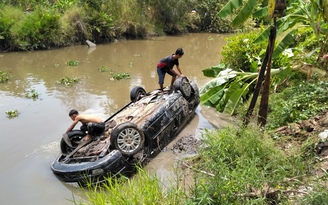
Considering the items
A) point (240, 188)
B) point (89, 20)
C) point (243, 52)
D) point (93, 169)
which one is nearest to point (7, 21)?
point (89, 20)

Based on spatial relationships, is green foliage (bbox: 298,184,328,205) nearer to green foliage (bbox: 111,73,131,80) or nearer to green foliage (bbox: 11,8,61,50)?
green foliage (bbox: 111,73,131,80)

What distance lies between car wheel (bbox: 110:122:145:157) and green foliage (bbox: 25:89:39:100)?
652cm

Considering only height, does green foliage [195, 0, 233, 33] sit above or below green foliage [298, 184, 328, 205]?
above

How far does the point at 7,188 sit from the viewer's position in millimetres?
6219

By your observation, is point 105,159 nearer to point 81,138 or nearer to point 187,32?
point 81,138

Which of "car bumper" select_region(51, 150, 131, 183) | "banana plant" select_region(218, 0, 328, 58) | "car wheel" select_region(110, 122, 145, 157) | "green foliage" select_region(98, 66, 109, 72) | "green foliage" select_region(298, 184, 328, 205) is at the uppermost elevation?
"banana plant" select_region(218, 0, 328, 58)

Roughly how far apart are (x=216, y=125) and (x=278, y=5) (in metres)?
4.03

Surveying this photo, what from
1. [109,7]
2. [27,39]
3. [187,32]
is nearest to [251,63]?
[27,39]

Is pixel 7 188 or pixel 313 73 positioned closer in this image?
pixel 7 188

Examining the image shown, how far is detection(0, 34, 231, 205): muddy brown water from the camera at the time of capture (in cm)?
646

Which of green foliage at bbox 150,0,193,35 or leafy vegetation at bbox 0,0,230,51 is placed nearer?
leafy vegetation at bbox 0,0,230,51

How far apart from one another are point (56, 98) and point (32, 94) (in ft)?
3.40

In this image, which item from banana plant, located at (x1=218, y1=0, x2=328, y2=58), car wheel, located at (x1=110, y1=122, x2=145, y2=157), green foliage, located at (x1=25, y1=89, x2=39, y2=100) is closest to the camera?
car wheel, located at (x1=110, y1=122, x2=145, y2=157)

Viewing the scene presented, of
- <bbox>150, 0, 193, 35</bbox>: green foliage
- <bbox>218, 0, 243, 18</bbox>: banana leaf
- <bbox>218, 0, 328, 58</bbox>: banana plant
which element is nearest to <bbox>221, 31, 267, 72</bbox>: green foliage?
<bbox>218, 0, 328, 58</bbox>: banana plant
